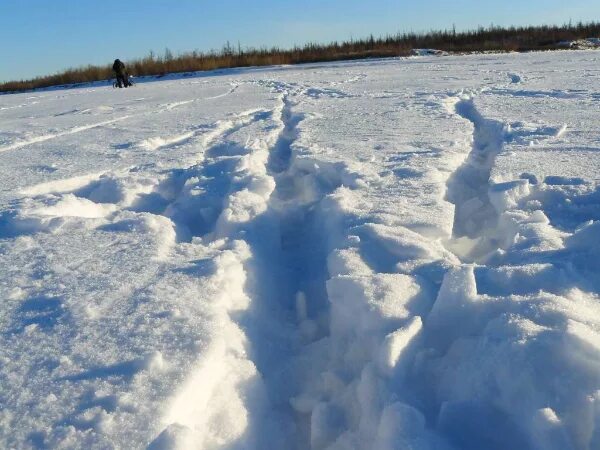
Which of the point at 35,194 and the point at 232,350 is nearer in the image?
the point at 232,350

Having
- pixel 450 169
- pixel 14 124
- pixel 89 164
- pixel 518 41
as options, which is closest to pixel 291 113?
pixel 89 164

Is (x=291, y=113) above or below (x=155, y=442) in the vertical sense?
above

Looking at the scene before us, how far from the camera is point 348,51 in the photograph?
72.3ft

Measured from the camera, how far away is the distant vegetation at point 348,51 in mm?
19125

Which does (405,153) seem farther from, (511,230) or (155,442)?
(155,442)

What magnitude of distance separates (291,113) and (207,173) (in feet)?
8.81

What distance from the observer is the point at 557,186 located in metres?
2.78

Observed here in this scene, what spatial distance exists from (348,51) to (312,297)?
21143 millimetres

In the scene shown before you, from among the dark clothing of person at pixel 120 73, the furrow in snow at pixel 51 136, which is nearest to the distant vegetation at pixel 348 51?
the dark clothing of person at pixel 120 73

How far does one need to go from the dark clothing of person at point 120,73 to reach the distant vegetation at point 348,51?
4096 mm

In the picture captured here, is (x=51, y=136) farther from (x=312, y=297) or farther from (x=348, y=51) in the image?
(x=348, y=51)

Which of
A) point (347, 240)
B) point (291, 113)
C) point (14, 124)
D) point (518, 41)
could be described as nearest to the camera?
point (347, 240)

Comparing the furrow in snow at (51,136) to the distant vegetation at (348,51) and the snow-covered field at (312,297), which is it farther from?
the distant vegetation at (348,51)

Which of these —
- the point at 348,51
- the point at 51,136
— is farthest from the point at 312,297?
the point at 348,51
